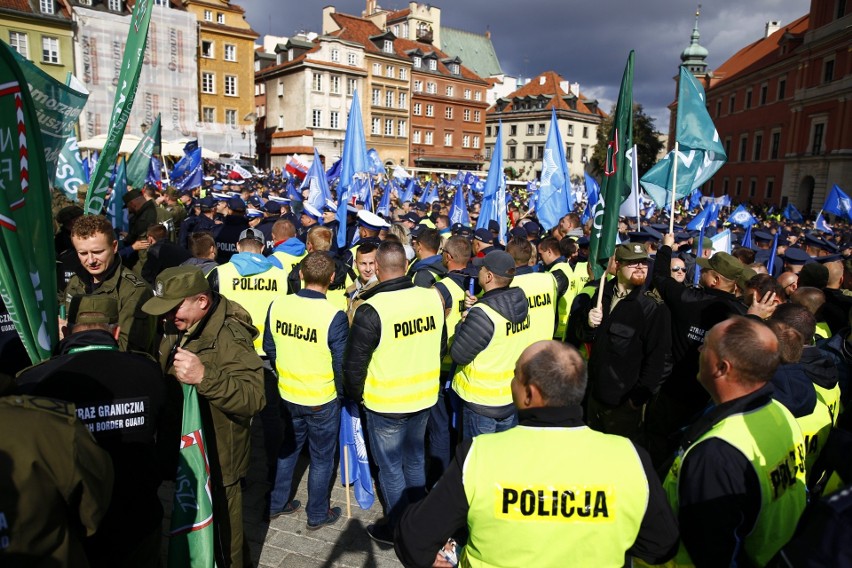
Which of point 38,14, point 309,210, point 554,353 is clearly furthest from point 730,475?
point 38,14

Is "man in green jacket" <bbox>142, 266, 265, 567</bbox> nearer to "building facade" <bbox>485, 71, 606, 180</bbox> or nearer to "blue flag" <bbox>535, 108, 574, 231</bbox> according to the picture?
"blue flag" <bbox>535, 108, 574, 231</bbox>

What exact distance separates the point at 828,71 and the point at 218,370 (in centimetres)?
5194

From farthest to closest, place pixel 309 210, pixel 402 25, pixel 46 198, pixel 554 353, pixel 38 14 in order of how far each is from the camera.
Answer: pixel 402 25 < pixel 38 14 < pixel 309 210 < pixel 46 198 < pixel 554 353

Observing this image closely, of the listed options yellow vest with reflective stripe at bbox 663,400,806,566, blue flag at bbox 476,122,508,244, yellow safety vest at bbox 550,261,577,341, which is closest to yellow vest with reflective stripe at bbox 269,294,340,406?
yellow vest with reflective stripe at bbox 663,400,806,566

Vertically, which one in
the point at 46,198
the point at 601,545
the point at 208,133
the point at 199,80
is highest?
the point at 199,80

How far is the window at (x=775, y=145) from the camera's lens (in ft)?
157

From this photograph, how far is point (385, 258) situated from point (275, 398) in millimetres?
1799

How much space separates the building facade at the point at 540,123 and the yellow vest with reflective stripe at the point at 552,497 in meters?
68.5

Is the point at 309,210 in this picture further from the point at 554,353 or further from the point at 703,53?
the point at 703,53

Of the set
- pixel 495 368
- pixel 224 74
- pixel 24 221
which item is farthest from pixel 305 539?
pixel 224 74

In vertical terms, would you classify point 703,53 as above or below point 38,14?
above

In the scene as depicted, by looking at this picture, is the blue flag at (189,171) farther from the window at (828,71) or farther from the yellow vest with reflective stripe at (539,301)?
the window at (828,71)

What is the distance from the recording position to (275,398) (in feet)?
15.9

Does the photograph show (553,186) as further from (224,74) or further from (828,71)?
(224,74)
